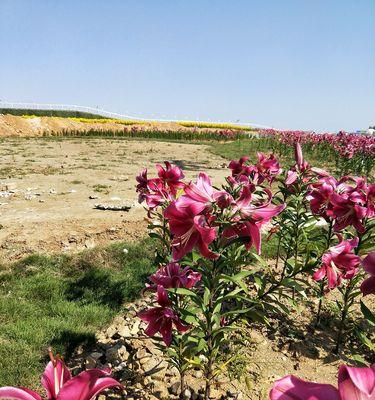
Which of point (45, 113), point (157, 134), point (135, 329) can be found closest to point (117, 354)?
point (135, 329)

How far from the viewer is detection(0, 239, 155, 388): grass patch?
2.61 meters

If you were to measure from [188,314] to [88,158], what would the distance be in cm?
1064


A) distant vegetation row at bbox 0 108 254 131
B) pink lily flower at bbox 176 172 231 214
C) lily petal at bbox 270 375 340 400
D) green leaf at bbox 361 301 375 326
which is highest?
pink lily flower at bbox 176 172 231 214

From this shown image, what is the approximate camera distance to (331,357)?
2.67 metres

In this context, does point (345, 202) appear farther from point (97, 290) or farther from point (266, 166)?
point (97, 290)

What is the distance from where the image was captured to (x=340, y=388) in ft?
1.54

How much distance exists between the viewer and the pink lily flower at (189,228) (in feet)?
3.76

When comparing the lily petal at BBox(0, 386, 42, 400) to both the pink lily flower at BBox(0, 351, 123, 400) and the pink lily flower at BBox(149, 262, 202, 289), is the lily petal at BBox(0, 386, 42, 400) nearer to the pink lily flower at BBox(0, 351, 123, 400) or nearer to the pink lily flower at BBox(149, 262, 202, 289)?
the pink lily flower at BBox(0, 351, 123, 400)

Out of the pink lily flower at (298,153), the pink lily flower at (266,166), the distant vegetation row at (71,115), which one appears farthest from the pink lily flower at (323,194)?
the distant vegetation row at (71,115)

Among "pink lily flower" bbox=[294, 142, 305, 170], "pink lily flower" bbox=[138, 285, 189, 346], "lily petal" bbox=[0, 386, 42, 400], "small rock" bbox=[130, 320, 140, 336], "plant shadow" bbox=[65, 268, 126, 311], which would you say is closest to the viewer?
"lily petal" bbox=[0, 386, 42, 400]

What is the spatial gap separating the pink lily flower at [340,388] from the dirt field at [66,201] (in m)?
4.04

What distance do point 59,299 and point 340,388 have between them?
10.7 ft

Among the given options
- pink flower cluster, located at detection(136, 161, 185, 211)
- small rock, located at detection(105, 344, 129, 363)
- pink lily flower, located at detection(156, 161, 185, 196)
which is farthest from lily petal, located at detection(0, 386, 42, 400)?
small rock, located at detection(105, 344, 129, 363)

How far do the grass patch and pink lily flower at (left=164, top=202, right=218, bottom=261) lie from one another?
6.01 ft
